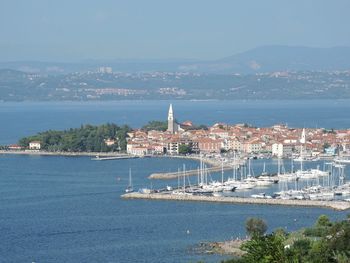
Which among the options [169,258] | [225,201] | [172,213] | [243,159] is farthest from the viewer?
[243,159]

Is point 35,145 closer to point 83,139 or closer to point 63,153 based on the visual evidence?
point 63,153

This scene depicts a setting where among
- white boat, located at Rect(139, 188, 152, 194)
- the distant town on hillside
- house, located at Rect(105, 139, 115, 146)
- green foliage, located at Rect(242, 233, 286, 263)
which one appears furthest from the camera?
the distant town on hillside

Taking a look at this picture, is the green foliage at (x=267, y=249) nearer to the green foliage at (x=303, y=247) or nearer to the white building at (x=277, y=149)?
the green foliage at (x=303, y=247)

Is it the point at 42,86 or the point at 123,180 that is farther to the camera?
the point at 42,86

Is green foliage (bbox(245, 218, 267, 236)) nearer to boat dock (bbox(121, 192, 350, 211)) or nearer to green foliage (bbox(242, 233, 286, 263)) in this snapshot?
boat dock (bbox(121, 192, 350, 211))

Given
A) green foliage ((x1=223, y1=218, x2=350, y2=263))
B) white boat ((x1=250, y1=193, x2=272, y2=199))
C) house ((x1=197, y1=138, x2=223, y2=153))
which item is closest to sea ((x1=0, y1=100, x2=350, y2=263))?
white boat ((x1=250, y1=193, x2=272, y2=199))

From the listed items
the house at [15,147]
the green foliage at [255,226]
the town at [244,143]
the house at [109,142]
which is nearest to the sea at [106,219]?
the green foliage at [255,226]

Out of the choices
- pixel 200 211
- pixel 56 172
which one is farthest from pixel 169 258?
pixel 56 172

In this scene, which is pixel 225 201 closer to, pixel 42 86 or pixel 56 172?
pixel 56 172

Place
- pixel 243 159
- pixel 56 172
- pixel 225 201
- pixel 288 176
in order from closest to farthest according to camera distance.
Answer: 1. pixel 225 201
2. pixel 288 176
3. pixel 56 172
4. pixel 243 159
